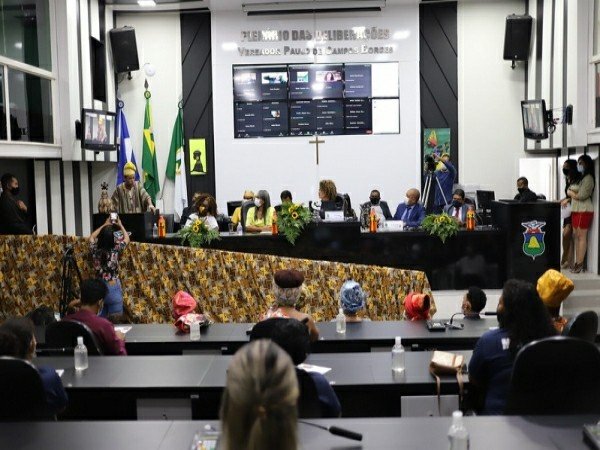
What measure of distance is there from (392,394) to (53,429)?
5.50 ft

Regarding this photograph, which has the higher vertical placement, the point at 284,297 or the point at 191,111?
the point at 191,111

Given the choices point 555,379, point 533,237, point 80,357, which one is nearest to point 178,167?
point 533,237

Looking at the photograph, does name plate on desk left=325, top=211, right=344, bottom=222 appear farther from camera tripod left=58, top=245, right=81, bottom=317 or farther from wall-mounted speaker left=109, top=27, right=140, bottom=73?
wall-mounted speaker left=109, top=27, right=140, bottom=73

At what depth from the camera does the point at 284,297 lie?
4.80m

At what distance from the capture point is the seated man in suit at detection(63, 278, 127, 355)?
15.1 feet

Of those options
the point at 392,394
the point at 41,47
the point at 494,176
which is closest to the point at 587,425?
the point at 392,394

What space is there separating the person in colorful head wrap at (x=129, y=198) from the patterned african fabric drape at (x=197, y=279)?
5.65 feet

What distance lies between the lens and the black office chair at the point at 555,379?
309 cm

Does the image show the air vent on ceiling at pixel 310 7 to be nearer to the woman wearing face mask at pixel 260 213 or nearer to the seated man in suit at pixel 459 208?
the seated man in suit at pixel 459 208

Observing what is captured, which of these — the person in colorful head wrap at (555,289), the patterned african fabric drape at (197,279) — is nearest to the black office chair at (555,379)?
the person in colorful head wrap at (555,289)

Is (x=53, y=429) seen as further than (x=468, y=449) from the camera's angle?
Yes

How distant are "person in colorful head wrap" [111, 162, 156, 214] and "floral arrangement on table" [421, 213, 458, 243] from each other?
3.62m

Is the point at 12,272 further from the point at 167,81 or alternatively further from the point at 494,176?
the point at 494,176

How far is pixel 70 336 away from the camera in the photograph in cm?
451
